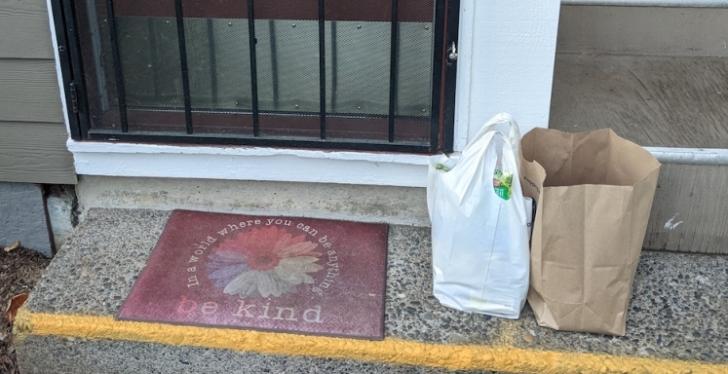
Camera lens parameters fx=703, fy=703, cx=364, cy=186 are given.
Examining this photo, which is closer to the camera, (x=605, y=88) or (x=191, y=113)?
(x=191, y=113)

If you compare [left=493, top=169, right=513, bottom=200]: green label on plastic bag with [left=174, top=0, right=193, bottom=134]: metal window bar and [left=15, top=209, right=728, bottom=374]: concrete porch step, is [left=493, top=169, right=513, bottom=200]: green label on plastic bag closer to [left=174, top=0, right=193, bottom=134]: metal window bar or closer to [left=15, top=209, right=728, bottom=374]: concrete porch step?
[left=15, top=209, right=728, bottom=374]: concrete porch step

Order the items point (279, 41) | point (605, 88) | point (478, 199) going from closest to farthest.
A: point (478, 199), point (279, 41), point (605, 88)

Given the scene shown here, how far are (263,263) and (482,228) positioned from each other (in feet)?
2.68

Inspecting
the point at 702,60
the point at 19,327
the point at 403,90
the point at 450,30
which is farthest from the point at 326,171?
the point at 702,60

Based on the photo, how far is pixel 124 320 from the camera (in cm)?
225

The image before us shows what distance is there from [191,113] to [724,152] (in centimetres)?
200

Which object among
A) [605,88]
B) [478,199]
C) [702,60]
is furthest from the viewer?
[702,60]

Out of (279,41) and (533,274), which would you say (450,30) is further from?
(533,274)

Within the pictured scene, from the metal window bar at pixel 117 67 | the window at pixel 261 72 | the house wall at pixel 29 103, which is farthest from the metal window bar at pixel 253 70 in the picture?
the house wall at pixel 29 103

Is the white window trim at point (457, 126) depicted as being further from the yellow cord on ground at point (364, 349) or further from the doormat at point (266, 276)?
the yellow cord on ground at point (364, 349)

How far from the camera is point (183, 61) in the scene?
105 inches

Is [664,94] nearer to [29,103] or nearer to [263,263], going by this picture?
[263,263]

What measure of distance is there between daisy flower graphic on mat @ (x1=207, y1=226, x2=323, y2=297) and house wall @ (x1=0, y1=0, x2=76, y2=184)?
2.52 feet

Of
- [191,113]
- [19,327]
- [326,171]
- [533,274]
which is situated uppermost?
[191,113]
